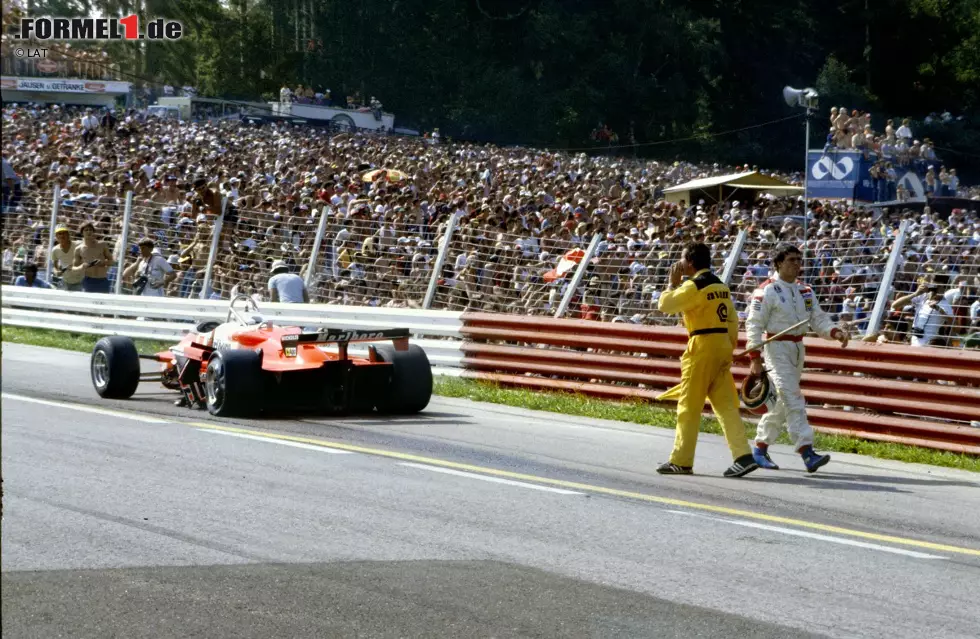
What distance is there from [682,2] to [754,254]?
2380 inches

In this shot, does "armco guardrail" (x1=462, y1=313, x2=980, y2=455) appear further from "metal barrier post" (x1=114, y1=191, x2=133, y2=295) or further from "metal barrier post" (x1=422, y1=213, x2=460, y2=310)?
"metal barrier post" (x1=114, y1=191, x2=133, y2=295)

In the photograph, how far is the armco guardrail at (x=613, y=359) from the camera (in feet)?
36.6

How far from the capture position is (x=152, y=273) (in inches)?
790

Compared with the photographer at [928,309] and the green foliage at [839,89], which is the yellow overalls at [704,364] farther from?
the green foliage at [839,89]

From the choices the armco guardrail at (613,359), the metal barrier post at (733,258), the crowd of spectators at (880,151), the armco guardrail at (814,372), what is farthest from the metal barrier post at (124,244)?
the crowd of spectators at (880,151)

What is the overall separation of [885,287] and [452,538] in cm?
673

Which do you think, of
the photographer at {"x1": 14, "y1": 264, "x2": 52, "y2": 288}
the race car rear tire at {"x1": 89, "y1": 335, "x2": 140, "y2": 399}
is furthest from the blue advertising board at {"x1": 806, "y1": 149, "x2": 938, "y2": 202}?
the race car rear tire at {"x1": 89, "y1": 335, "x2": 140, "y2": 399}

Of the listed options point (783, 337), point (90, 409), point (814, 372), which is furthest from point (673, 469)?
point (90, 409)

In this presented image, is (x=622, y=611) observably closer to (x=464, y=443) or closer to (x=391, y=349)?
(x=464, y=443)

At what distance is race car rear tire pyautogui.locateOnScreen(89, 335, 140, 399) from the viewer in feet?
41.7

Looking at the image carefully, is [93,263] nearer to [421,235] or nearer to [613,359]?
[421,235]

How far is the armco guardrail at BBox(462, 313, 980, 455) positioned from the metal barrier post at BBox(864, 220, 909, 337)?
44 centimetres

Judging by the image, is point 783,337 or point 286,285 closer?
point 783,337

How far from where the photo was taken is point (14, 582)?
560 cm
